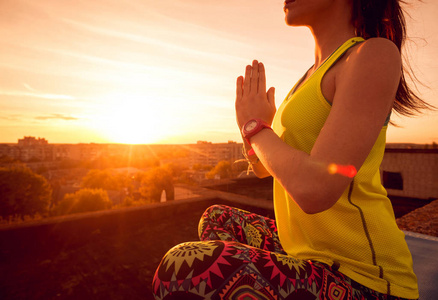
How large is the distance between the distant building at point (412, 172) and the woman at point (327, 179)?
55.1ft

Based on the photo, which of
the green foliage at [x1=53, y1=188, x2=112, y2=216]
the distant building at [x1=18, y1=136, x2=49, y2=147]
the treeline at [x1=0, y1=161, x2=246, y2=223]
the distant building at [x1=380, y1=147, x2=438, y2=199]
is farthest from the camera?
the distant building at [x1=18, y1=136, x2=49, y2=147]

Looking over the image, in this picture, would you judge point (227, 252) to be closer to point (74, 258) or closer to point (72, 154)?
point (74, 258)

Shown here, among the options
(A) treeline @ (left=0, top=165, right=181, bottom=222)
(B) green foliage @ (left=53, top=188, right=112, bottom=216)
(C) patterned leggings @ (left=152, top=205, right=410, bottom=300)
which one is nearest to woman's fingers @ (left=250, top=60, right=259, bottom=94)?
(C) patterned leggings @ (left=152, top=205, right=410, bottom=300)

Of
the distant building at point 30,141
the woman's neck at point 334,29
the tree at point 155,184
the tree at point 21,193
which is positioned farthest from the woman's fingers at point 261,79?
the distant building at point 30,141

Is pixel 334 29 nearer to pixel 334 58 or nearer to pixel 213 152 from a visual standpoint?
pixel 334 58

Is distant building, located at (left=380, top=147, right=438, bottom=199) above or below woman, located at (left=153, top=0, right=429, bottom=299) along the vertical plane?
below

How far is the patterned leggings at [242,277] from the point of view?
0.88 metres

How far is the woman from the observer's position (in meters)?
0.85

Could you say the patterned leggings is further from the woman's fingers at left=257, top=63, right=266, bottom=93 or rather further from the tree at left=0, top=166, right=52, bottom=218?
the tree at left=0, top=166, right=52, bottom=218

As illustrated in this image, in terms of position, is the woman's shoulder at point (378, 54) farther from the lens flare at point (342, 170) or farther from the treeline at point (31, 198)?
the treeline at point (31, 198)

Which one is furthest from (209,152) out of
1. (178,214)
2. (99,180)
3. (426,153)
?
(178,214)

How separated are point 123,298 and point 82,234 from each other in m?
1.77

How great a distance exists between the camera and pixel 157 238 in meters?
3.81

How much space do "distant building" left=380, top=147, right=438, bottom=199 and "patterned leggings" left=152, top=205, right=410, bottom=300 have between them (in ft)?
56.7
